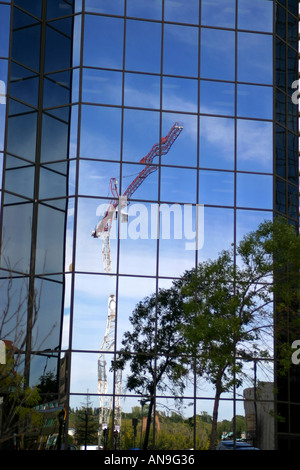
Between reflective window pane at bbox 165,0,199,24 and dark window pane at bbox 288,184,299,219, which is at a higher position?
reflective window pane at bbox 165,0,199,24

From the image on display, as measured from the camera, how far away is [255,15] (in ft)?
124

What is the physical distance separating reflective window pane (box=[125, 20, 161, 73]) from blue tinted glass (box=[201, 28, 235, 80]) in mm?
2110

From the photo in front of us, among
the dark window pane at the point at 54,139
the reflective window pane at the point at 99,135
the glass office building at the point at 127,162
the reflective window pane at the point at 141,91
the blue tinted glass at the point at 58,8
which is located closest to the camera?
the glass office building at the point at 127,162

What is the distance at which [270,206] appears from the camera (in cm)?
3647

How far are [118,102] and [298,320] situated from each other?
12.1 meters

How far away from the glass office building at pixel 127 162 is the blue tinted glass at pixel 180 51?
0.06 meters

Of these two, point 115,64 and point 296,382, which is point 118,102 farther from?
point 296,382

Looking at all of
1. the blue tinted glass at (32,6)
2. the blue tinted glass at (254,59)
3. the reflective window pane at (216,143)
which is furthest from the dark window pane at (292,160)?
the blue tinted glass at (32,6)

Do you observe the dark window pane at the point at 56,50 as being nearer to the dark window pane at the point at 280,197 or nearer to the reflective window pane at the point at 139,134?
the reflective window pane at the point at 139,134

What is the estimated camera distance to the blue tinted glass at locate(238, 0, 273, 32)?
1481 inches

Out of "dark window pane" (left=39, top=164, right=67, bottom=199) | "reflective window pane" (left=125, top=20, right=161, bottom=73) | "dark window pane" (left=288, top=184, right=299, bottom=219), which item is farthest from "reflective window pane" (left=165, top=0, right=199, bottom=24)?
"dark window pane" (left=288, top=184, right=299, bottom=219)

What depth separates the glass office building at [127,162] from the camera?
3381 centimetres

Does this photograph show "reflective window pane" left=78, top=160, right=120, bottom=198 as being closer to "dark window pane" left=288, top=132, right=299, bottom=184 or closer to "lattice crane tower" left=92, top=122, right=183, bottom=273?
"lattice crane tower" left=92, top=122, right=183, bottom=273

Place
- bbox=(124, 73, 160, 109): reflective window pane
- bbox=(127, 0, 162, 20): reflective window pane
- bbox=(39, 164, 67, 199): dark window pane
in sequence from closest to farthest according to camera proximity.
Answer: bbox=(39, 164, 67, 199): dark window pane < bbox=(124, 73, 160, 109): reflective window pane < bbox=(127, 0, 162, 20): reflective window pane
